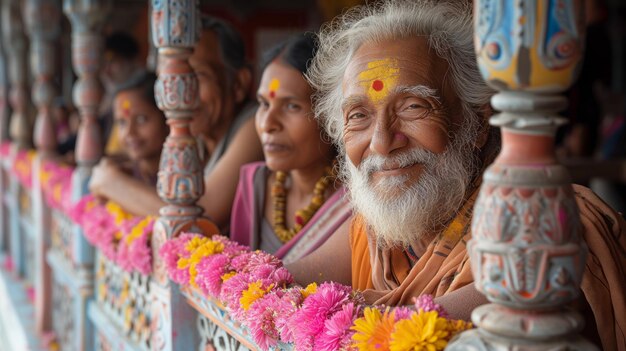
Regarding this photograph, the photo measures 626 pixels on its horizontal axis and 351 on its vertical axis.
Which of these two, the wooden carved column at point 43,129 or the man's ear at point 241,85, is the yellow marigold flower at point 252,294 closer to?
the man's ear at point 241,85

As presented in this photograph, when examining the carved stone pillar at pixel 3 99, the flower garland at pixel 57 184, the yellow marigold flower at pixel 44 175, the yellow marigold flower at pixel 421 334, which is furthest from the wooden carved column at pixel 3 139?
the yellow marigold flower at pixel 421 334

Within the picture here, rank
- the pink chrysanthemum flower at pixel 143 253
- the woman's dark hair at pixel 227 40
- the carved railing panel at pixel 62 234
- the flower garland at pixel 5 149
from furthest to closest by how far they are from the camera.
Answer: the flower garland at pixel 5 149 → the carved railing panel at pixel 62 234 → the woman's dark hair at pixel 227 40 → the pink chrysanthemum flower at pixel 143 253

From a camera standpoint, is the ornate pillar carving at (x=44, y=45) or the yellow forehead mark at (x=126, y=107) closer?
the yellow forehead mark at (x=126, y=107)

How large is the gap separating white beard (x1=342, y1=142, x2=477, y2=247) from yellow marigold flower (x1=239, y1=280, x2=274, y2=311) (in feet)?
1.31

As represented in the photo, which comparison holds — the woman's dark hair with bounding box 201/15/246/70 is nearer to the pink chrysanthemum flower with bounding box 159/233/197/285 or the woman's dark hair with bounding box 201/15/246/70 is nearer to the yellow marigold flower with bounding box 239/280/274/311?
the pink chrysanthemum flower with bounding box 159/233/197/285

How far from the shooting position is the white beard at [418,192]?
214 cm

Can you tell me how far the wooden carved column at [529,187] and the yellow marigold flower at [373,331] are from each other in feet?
0.77

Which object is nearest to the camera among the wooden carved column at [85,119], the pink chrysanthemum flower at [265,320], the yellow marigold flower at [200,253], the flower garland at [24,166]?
the pink chrysanthemum flower at [265,320]

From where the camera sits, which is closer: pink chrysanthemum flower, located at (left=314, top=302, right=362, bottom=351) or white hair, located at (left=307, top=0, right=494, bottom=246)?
pink chrysanthemum flower, located at (left=314, top=302, right=362, bottom=351)

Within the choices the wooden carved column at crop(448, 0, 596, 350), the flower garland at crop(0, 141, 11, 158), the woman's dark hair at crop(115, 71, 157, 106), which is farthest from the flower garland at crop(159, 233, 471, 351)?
the flower garland at crop(0, 141, 11, 158)

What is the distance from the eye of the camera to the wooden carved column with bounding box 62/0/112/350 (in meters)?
4.62

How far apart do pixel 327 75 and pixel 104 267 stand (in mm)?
2294

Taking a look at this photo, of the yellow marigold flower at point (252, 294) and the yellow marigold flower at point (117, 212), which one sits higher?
the yellow marigold flower at point (252, 294)

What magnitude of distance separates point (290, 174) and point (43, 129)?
3.89 meters
